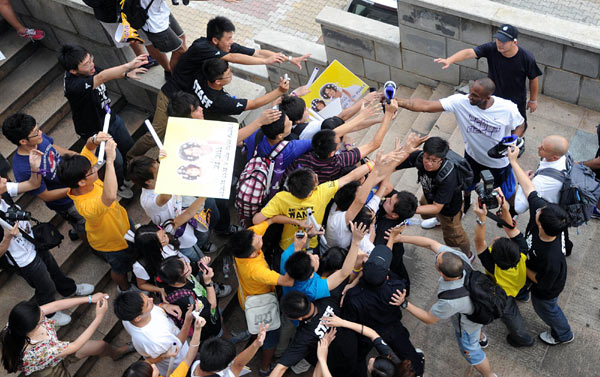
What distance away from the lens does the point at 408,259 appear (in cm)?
661

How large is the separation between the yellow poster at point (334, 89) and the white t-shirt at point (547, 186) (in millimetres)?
2273

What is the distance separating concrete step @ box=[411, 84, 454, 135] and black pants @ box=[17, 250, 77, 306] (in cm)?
508

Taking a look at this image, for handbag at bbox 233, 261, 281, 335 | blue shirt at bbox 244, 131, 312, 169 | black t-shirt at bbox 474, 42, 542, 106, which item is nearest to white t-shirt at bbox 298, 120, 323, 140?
blue shirt at bbox 244, 131, 312, 169

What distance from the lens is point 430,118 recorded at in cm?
841

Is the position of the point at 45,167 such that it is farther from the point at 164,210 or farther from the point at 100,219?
the point at 164,210

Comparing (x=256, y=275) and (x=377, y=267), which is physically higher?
(x=377, y=267)

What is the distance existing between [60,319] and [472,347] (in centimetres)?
437

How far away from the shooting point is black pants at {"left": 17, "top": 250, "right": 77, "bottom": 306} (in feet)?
19.3

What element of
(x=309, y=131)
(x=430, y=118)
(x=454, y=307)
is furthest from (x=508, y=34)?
(x=454, y=307)

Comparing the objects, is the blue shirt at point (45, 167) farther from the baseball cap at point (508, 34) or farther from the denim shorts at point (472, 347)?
the baseball cap at point (508, 34)

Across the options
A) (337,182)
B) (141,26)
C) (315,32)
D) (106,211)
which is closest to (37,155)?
(106,211)

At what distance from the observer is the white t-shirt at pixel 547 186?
5770 mm

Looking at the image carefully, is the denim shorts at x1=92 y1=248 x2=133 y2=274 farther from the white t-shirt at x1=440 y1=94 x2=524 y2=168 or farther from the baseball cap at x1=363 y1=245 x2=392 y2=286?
the white t-shirt at x1=440 y1=94 x2=524 y2=168

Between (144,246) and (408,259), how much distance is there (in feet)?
9.89
